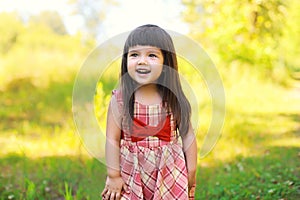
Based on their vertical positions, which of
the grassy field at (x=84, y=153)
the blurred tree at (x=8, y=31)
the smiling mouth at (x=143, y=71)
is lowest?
the grassy field at (x=84, y=153)

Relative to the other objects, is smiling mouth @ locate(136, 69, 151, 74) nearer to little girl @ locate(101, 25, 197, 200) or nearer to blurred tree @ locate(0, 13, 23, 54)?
little girl @ locate(101, 25, 197, 200)

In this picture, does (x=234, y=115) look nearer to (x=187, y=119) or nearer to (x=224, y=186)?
(x=224, y=186)

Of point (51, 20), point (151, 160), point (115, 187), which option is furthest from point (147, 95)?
point (51, 20)

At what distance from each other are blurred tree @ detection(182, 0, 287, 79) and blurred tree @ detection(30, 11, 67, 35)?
2.12 m

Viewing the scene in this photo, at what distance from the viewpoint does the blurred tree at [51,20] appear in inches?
279

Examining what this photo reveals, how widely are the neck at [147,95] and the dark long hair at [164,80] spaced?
0.02 metres

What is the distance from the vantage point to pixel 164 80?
6.36ft

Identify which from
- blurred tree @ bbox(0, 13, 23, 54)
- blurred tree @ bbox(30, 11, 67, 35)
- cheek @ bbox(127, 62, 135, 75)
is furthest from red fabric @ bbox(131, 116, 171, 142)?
blurred tree @ bbox(0, 13, 23, 54)

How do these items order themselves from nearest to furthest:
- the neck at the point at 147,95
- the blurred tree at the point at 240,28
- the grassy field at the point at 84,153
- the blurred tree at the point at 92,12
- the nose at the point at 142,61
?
the nose at the point at 142,61 < the neck at the point at 147,95 < the grassy field at the point at 84,153 < the blurred tree at the point at 92,12 < the blurred tree at the point at 240,28

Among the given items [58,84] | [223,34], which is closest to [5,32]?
[58,84]

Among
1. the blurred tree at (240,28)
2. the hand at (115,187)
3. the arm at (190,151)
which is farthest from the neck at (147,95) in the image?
the blurred tree at (240,28)

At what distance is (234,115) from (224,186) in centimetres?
271

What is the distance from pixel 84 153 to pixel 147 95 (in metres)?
2.02

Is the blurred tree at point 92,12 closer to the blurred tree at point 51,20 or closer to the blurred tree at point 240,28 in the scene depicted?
the blurred tree at point 51,20
